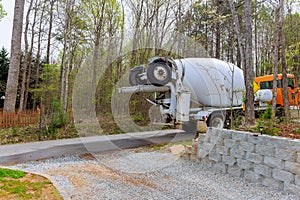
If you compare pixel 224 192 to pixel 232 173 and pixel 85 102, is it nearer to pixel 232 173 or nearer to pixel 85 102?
pixel 232 173

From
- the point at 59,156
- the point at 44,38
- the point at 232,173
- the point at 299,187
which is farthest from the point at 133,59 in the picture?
the point at 44,38

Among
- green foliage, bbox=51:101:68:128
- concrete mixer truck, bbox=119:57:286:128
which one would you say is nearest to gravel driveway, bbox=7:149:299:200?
concrete mixer truck, bbox=119:57:286:128

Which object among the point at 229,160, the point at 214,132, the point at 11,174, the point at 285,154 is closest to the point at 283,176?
the point at 285,154

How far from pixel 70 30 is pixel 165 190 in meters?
7.91

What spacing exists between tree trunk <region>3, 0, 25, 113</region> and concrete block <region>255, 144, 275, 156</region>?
7914mm

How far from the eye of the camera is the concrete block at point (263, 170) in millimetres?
3057

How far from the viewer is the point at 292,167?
2.79 meters

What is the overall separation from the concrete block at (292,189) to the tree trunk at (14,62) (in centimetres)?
831

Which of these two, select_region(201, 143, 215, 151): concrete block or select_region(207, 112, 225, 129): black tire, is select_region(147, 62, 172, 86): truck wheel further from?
Result: select_region(201, 143, 215, 151): concrete block

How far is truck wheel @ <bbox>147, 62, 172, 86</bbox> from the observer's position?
5.73 metres

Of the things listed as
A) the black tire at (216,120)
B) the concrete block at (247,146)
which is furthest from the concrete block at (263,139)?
the black tire at (216,120)

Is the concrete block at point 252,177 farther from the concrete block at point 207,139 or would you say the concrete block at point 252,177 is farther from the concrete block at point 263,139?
the concrete block at point 207,139

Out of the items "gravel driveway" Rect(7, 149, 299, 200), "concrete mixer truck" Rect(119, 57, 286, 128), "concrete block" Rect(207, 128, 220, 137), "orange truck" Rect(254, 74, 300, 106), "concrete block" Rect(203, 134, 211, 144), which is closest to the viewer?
"gravel driveway" Rect(7, 149, 299, 200)

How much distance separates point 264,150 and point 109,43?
4939 mm
